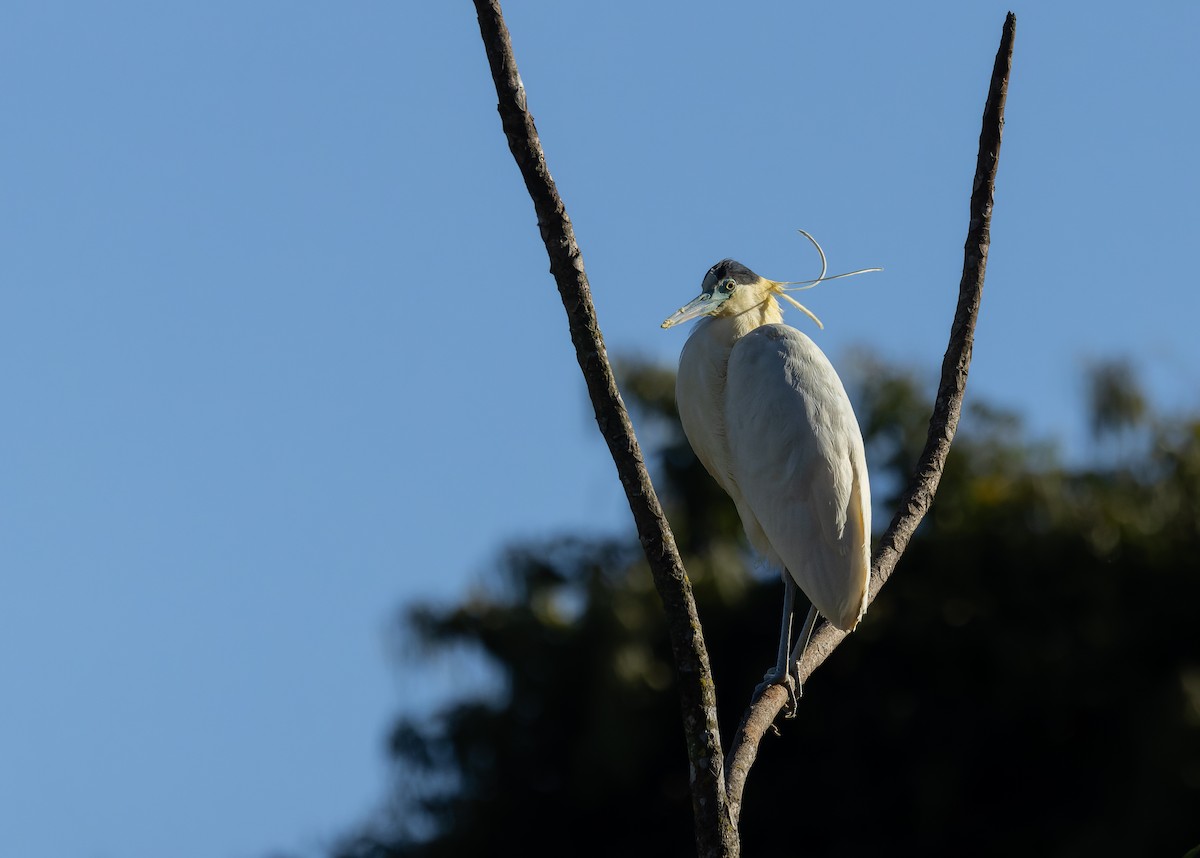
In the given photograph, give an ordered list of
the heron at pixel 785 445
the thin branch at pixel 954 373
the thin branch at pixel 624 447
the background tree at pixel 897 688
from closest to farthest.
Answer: the thin branch at pixel 624 447, the thin branch at pixel 954 373, the heron at pixel 785 445, the background tree at pixel 897 688

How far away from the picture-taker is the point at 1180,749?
34.6 ft

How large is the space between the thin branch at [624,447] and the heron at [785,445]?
3.10ft

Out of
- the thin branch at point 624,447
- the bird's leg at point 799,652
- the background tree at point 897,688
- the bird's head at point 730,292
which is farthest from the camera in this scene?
the background tree at point 897,688

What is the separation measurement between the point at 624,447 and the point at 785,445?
5.13 ft

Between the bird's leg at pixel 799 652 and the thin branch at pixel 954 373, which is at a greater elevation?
the thin branch at pixel 954 373

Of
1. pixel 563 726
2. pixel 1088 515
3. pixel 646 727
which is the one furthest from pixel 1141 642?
pixel 563 726

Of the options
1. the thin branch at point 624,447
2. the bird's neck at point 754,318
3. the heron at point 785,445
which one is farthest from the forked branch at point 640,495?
the bird's neck at point 754,318

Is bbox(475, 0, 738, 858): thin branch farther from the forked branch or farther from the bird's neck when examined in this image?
the bird's neck

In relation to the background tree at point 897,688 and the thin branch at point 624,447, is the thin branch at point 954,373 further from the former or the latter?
the background tree at point 897,688

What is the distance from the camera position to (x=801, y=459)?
4.27 meters

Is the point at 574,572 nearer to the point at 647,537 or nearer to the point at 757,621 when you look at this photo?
the point at 757,621

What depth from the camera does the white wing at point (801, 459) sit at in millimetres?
4164

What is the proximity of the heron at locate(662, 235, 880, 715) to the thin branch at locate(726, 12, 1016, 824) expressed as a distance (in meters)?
0.06

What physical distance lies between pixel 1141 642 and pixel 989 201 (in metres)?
8.87
